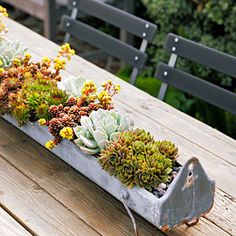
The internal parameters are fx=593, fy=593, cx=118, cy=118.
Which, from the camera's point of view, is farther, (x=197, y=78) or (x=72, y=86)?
(x=197, y=78)

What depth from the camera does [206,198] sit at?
159 cm

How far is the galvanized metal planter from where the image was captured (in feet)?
4.89

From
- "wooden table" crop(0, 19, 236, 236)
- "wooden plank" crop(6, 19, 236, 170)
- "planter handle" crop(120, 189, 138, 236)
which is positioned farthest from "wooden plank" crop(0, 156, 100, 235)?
"wooden plank" crop(6, 19, 236, 170)

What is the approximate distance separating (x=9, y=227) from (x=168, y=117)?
33.9 inches

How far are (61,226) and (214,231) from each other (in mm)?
419

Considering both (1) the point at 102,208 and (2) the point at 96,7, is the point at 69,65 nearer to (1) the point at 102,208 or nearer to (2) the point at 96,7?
(2) the point at 96,7

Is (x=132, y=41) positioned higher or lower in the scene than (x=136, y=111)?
lower

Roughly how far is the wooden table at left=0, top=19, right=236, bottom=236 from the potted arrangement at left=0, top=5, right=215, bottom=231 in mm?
63

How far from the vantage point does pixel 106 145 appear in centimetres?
163

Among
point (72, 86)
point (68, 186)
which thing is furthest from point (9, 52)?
point (68, 186)

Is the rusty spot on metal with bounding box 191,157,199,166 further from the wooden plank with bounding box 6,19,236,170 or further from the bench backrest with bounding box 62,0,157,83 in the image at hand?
the bench backrest with bounding box 62,0,157,83

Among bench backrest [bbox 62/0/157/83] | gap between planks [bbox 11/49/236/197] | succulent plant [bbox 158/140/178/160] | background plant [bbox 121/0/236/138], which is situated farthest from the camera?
background plant [bbox 121/0/236/138]

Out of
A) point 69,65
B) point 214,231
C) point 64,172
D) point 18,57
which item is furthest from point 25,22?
point 214,231

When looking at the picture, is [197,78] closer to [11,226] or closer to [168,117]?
[168,117]
